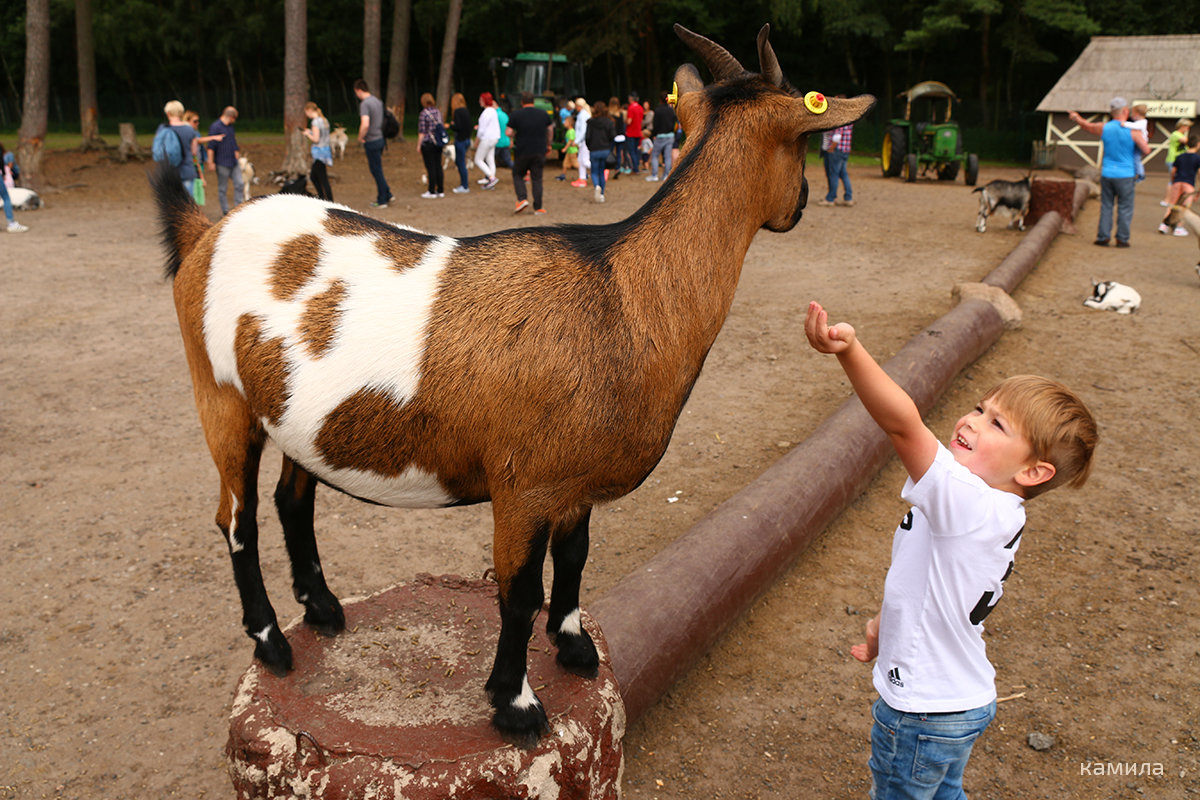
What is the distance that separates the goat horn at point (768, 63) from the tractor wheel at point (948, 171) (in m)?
20.7

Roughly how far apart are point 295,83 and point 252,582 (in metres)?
17.9

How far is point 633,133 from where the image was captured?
831 inches

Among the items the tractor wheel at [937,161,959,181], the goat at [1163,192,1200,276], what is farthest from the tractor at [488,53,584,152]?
the goat at [1163,192,1200,276]

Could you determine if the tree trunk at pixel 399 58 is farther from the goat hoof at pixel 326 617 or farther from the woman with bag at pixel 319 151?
the goat hoof at pixel 326 617

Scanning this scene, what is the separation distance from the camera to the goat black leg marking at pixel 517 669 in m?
2.42

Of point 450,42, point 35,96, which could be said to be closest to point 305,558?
point 35,96

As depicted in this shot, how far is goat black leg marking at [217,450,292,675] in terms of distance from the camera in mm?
2766

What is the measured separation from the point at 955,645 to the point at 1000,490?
16.9 inches

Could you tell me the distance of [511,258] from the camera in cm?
246

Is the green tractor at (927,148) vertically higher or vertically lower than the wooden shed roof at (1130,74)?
lower

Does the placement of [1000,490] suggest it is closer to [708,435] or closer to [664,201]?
[664,201]

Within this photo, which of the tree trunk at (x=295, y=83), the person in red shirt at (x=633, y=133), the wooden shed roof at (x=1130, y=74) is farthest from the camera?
the wooden shed roof at (x=1130, y=74)

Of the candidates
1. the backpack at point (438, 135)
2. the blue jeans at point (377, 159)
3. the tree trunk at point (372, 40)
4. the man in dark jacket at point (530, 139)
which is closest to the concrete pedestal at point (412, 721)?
the man in dark jacket at point (530, 139)

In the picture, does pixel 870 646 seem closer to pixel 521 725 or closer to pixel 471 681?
pixel 521 725
